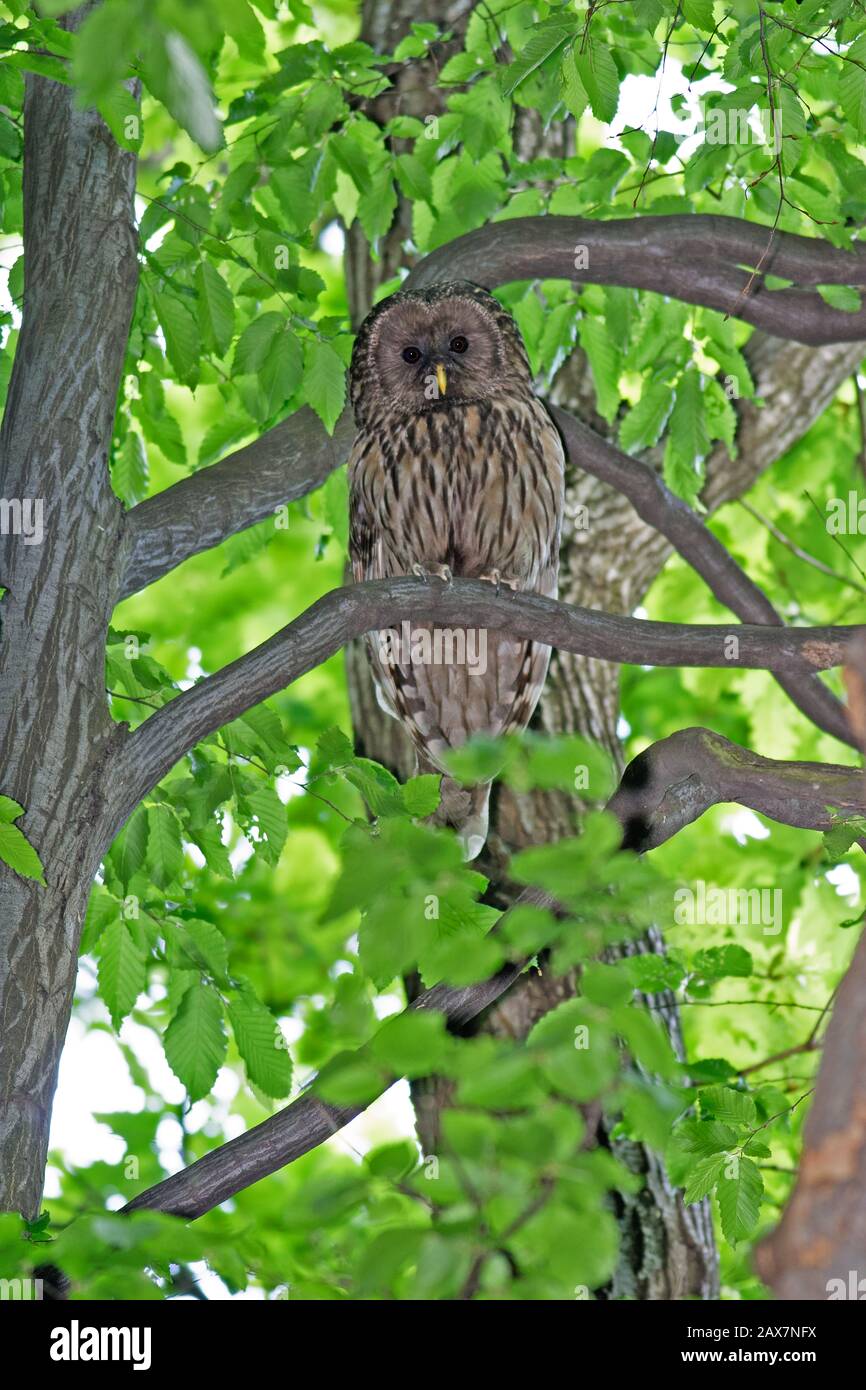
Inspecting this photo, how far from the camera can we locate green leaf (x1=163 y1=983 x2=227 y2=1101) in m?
3.73

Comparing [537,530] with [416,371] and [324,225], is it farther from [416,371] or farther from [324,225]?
[324,225]

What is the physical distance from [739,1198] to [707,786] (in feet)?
3.11

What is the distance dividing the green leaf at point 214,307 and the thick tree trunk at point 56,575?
21 centimetres

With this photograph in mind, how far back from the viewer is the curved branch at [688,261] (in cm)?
416

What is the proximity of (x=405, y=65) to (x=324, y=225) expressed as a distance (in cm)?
203

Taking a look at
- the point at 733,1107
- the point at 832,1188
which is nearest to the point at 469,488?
the point at 733,1107

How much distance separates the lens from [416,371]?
205 inches

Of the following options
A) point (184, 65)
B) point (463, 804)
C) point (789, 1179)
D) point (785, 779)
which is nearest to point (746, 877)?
point (789, 1179)

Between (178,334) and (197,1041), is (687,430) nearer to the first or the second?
(178,334)

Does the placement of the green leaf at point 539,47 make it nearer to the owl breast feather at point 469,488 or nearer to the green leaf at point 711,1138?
the owl breast feather at point 469,488

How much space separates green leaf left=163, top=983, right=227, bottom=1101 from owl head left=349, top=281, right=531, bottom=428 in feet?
7.16

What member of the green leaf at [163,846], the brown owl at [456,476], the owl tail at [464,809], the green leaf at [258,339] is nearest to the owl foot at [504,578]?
the brown owl at [456,476]

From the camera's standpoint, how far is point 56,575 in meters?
3.67

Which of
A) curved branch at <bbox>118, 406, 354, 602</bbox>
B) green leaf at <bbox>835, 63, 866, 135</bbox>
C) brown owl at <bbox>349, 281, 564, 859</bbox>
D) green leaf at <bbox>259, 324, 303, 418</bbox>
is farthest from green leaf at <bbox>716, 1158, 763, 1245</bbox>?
green leaf at <bbox>835, 63, 866, 135</bbox>
